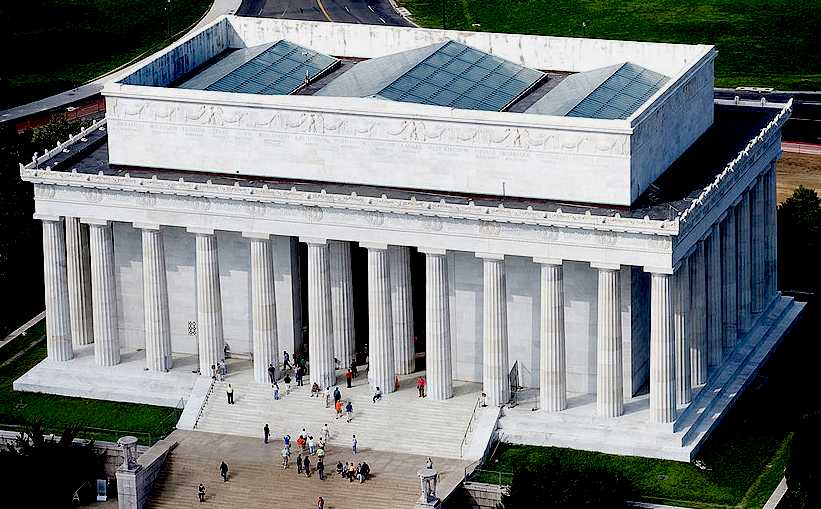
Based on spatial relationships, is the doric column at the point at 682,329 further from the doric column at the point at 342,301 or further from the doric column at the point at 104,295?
the doric column at the point at 104,295

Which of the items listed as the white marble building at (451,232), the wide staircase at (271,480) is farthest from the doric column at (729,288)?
the wide staircase at (271,480)

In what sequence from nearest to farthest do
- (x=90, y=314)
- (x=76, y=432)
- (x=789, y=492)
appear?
(x=789, y=492) → (x=76, y=432) → (x=90, y=314)

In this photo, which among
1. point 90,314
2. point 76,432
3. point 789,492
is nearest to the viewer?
point 789,492

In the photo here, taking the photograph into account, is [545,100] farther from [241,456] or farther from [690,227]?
[241,456]

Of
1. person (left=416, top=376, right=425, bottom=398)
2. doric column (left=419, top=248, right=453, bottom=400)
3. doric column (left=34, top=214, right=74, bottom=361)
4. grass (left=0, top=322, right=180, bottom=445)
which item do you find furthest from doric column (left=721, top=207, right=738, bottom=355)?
doric column (left=34, top=214, right=74, bottom=361)

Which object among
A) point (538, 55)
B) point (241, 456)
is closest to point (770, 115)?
point (538, 55)

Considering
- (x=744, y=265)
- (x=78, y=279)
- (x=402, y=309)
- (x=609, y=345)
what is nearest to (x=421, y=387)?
(x=402, y=309)
